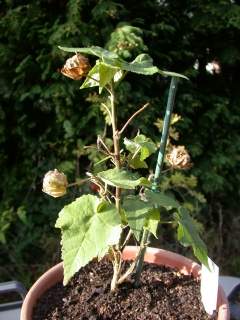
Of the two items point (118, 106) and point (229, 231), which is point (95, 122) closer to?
Answer: point (118, 106)

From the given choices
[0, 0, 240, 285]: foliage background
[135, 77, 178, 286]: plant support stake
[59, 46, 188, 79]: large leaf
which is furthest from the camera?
[0, 0, 240, 285]: foliage background

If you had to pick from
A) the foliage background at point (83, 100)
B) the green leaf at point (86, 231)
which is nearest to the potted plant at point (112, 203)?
the green leaf at point (86, 231)

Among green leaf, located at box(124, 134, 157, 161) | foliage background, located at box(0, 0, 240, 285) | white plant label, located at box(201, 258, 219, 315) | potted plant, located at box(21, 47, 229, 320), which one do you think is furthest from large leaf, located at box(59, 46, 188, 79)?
foliage background, located at box(0, 0, 240, 285)

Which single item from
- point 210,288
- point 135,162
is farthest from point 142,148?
point 210,288

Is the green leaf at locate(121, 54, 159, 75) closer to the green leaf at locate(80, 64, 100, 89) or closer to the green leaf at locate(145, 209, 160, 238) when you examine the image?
the green leaf at locate(80, 64, 100, 89)

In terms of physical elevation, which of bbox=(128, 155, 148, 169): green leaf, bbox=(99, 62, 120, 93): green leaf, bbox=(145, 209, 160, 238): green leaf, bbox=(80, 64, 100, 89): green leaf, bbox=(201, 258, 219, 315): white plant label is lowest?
bbox=(201, 258, 219, 315): white plant label

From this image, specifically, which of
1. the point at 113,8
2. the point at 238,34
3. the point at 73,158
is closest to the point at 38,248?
the point at 73,158

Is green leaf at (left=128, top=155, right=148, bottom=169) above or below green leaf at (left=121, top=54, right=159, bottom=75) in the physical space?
below

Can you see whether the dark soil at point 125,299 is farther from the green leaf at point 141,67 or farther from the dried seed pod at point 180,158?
the green leaf at point 141,67
